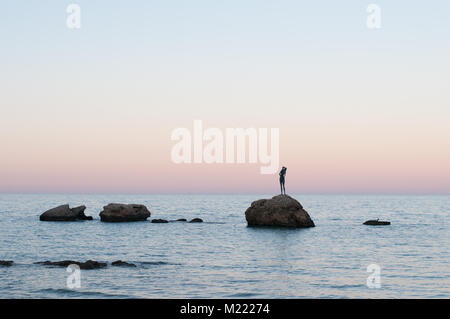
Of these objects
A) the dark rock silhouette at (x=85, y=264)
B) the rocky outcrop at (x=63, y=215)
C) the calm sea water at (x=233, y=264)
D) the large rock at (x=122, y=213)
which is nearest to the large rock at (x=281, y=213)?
the calm sea water at (x=233, y=264)

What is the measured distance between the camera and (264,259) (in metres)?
35.2

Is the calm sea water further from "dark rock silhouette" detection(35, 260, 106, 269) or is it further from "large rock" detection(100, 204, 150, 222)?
"large rock" detection(100, 204, 150, 222)

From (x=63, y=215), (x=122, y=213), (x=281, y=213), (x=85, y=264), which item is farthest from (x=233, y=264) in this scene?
(x=63, y=215)

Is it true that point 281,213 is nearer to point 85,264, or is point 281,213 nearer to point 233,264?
point 233,264

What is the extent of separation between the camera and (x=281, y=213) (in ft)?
185

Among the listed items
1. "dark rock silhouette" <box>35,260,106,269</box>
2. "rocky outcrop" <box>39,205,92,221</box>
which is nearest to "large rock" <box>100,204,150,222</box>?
"rocky outcrop" <box>39,205,92,221</box>

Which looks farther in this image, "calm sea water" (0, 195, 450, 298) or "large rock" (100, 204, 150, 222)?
"large rock" (100, 204, 150, 222)

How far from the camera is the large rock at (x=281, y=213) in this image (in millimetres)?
56500

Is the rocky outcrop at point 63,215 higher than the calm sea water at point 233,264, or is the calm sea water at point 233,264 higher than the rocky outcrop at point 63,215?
the calm sea water at point 233,264

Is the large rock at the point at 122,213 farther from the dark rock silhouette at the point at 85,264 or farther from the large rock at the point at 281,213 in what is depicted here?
the dark rock silhouette at the point at 85,264

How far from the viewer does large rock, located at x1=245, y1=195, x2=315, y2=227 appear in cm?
5650

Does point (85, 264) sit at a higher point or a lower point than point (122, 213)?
higher

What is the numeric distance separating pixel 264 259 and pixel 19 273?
15.9m
